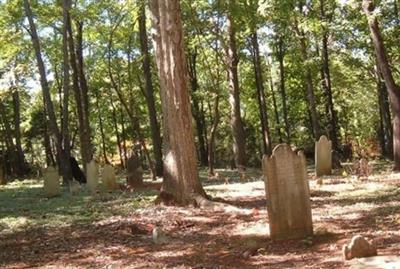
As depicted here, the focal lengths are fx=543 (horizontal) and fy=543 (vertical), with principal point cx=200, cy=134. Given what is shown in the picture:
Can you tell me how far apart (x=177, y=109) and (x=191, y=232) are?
3.09 meters

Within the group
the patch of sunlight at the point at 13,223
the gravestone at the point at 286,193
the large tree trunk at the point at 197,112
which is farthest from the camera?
the large tree trunk at the point at 197,112

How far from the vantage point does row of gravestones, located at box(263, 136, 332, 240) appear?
25.1 ft

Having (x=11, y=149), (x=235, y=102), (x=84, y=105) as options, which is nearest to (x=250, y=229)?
(x=235, y=102)

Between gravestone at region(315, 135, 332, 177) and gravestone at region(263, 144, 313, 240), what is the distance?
31.9 feet

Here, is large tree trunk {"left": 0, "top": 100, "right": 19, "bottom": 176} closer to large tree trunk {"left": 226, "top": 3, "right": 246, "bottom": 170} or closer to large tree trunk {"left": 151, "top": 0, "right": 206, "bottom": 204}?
large tree trunk {"left": 226, "top": 3, "right": 246, "bottom": 170}

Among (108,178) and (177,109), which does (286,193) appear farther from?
(108,178)

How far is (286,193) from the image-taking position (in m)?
7.69

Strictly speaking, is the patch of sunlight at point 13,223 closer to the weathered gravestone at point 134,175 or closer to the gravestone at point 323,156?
the weathered gravestone at point 134,175

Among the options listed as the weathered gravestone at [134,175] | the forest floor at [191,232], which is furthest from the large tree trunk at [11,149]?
the forest floor at [191,232]

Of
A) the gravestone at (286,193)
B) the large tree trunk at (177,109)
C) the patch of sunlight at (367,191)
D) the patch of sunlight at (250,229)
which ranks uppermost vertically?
the large tree trunk at (177,109)

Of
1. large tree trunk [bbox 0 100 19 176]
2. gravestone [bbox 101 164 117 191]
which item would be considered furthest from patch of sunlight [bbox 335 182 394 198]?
large tree trunk [bbox 0 100 19 176]

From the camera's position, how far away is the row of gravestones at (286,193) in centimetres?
764

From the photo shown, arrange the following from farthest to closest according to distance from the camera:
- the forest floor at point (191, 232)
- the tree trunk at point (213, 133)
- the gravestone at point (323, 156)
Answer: the tree trunk at point (213, 133) → the gravestone at point (323, 156) → the forest floor at point (191, 232)

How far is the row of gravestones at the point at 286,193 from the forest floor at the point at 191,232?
0.71 feet
